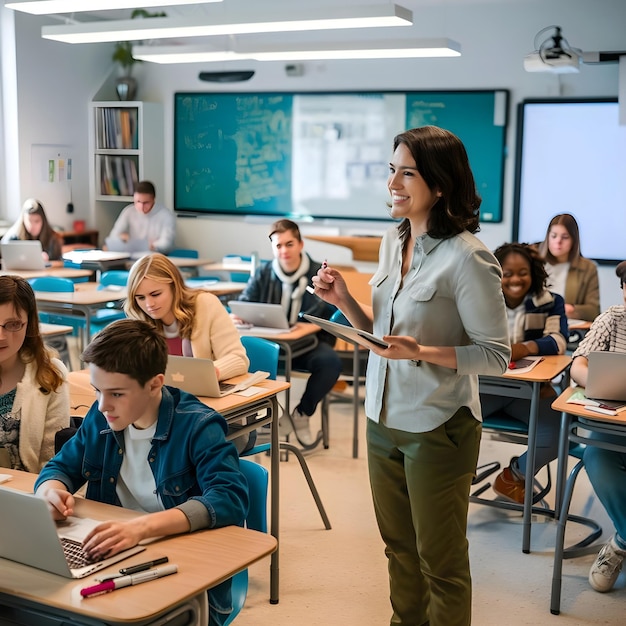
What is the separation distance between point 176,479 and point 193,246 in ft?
23.6

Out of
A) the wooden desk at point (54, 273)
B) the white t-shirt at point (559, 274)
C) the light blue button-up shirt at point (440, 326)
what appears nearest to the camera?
the light blue button-up shirt at point (440, 326)

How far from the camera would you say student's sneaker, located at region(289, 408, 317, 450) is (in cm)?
491

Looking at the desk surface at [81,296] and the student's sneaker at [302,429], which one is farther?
the desk surface at [81,296]

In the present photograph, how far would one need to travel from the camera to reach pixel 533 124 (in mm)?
7324

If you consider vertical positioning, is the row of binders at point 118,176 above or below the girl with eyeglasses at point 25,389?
above

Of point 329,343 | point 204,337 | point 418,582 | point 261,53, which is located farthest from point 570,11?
point 418,582

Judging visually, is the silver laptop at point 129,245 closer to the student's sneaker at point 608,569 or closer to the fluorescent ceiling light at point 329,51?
the fluorescent ceiling light at point 329,51

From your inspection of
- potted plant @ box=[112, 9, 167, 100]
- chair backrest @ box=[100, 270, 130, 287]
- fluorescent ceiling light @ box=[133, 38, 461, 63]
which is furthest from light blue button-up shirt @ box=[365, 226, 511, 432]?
potted plant @ box=[112, 9, 167, 100]

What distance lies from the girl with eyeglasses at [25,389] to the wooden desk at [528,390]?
6.02ft

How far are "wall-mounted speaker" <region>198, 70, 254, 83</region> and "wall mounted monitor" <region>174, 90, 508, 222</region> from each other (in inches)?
8.7

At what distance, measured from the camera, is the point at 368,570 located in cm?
349

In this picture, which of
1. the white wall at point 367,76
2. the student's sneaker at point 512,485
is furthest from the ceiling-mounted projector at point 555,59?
the student's sneaker at point 512,485

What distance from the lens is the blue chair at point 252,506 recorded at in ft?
7.36

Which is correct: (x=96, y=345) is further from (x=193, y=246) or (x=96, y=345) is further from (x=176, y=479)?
(x=193, y=246)
